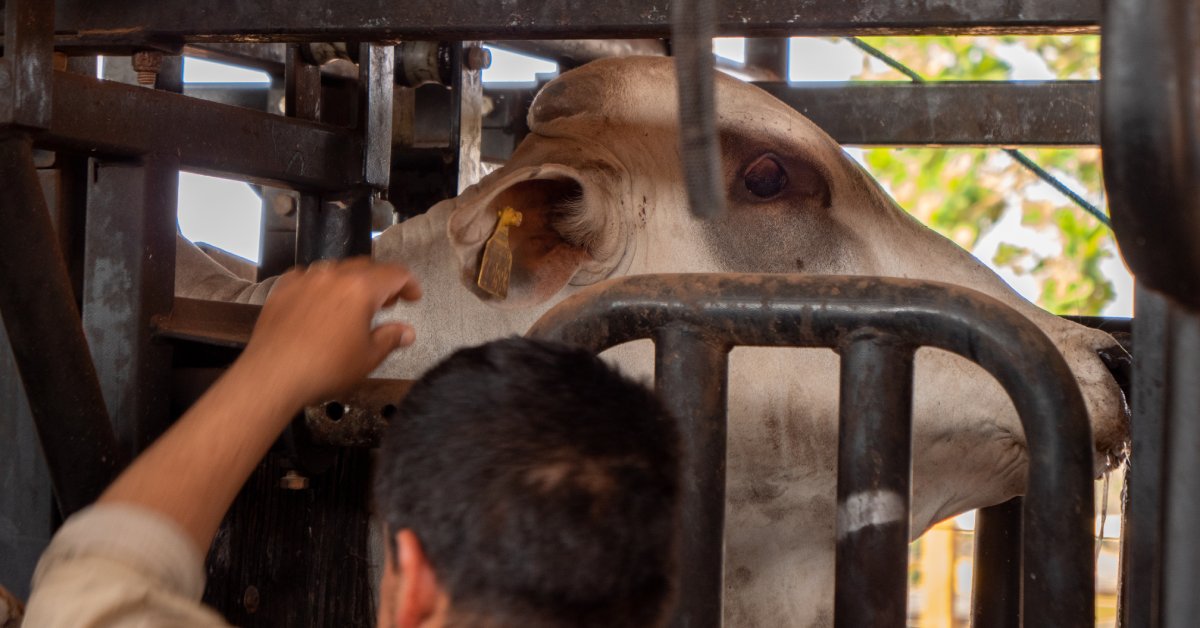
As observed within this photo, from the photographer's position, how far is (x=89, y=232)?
197cm

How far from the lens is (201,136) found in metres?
2.08

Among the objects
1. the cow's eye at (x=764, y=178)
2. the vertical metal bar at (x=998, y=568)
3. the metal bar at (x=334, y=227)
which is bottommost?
the vertical metal bar at (x=998, y=568)

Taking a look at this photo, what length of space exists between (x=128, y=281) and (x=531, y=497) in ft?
4.04

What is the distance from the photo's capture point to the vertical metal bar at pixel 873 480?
50.9 inches

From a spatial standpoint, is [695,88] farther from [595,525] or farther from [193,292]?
[193,292]

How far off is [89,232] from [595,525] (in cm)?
131

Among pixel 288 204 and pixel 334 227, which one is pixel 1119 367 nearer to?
pixel 334 227

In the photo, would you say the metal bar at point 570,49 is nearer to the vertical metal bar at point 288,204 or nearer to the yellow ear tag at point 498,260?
the vertical metal bar at point 288,204

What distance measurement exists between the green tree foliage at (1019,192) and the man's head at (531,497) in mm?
11357

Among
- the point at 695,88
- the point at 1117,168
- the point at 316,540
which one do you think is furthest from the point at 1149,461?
the point at 316,540

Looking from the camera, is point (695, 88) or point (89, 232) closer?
point (695, 88)

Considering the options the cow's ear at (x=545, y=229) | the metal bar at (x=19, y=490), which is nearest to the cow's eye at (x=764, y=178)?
the cow's ear at (x=545, y=229)

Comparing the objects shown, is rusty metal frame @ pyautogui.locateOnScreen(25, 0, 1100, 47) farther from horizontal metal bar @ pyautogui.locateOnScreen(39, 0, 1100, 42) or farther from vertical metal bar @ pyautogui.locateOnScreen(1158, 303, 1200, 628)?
vertical metal bar @ pyautogui.locateOnScreen(1158, 303, 1200, 628)

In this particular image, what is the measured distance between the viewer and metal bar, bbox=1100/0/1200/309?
0.75 meters
